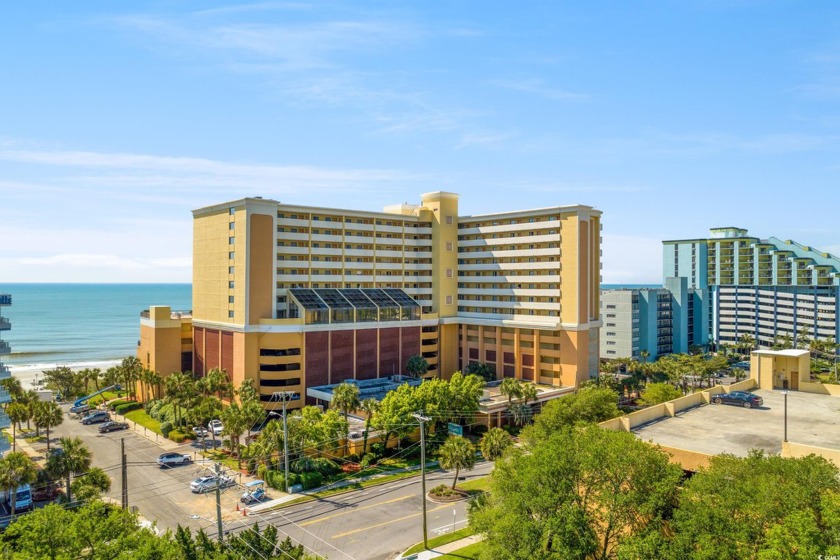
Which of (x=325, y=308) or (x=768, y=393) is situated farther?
(x=325, y=308)

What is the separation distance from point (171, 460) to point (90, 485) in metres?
19.6

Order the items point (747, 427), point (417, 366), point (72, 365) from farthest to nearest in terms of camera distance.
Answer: point (72, 365) < point (417, 366) < point (747, 427)

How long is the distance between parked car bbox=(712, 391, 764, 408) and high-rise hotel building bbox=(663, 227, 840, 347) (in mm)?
112108

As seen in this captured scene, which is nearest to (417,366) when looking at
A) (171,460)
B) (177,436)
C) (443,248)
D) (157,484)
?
(443,248)

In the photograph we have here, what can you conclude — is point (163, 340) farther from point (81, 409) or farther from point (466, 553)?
point (466, 553)

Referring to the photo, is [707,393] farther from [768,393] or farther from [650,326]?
[650,326]

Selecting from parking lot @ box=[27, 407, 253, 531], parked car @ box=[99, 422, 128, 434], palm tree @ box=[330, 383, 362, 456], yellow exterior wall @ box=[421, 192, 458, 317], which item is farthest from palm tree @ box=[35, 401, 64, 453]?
yellow exterior wall @ box=[421, 192, 458, 317]

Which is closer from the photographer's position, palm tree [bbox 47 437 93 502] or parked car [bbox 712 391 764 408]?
palm tree [bbox 47 437 93 502]

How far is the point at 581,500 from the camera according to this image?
33.5 meters

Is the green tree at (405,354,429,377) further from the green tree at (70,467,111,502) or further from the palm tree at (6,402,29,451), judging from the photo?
Result: the green tree at (70,467,111,502)

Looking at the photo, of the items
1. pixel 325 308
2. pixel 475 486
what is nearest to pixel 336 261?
pixel 325 308

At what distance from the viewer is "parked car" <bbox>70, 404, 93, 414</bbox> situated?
9125 centimetres

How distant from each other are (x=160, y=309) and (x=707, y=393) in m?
83.0

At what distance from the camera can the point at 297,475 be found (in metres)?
58.4
